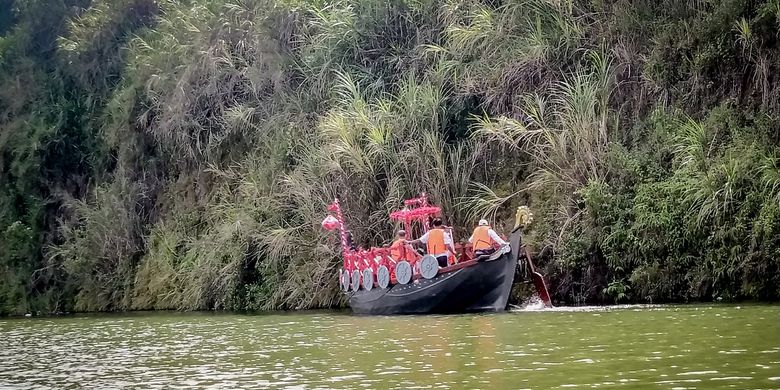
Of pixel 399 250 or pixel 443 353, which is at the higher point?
pixel 399 250

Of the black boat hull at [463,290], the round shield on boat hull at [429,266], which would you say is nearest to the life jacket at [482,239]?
the black boat hull at [463,290]

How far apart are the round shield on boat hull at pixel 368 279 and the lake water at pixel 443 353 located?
1555 millimetres

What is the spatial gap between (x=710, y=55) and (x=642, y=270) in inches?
158

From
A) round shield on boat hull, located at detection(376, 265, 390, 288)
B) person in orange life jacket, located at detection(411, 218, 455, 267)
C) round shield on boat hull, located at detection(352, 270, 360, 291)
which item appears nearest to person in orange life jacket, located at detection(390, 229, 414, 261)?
round shield on boat hull, located at detection(376, 265, 390, 288)

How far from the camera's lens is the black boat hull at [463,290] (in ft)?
56.4

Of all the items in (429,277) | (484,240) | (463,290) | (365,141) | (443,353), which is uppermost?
(365,141)

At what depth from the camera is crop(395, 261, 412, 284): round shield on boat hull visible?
59.3 feet

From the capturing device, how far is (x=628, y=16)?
20.5m

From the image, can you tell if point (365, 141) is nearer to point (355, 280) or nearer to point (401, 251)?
point (355, 280)

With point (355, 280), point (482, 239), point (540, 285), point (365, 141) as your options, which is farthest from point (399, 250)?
point (365, 141)

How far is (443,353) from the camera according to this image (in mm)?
11086

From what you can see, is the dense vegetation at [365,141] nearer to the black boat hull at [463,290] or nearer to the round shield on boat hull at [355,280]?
the black boat hull at [463,290]

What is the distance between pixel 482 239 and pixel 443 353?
6436 millimetres

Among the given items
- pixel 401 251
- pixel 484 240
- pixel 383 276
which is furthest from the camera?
pixel 401 251
